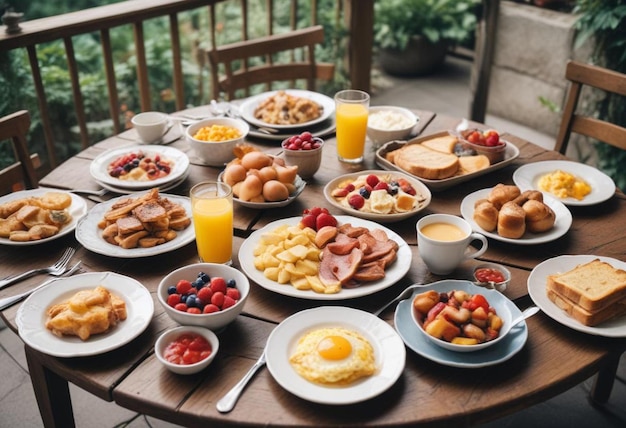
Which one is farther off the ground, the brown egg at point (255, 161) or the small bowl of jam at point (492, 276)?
the brown egg at point (255, 161)

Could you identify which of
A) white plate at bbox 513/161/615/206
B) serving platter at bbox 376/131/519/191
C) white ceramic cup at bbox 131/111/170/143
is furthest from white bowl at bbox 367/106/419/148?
white ceramic cup at bbox 131/111/170/143

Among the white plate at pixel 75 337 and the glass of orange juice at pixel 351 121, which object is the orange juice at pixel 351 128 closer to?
the glass of orange juice at pixel 351 121

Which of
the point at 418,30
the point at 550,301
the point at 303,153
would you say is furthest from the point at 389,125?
the point at 418,30

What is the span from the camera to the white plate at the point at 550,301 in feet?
5.05

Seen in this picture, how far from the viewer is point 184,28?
702 cm

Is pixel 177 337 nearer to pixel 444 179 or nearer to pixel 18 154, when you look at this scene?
pixel 444 179

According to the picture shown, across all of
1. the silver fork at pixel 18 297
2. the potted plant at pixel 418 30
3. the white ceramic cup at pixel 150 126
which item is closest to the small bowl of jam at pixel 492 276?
the silver fork at pixel 18 297

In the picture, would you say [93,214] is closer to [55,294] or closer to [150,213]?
[150,213]

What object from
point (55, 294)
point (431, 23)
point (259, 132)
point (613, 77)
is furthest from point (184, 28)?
point (55, 294)

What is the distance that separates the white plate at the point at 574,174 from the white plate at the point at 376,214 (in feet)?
1.25

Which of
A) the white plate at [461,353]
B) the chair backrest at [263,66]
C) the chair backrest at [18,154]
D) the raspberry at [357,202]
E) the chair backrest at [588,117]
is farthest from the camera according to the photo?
the chair backrest at [263,66]

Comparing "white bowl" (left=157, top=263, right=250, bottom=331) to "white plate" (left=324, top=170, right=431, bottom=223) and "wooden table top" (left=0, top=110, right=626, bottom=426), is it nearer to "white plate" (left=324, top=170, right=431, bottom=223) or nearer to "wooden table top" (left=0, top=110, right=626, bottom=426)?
"wooden table top" (left=0, top=110, right=626, bottom=426)

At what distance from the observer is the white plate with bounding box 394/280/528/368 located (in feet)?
4.67

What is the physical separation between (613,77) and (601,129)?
22 cm
